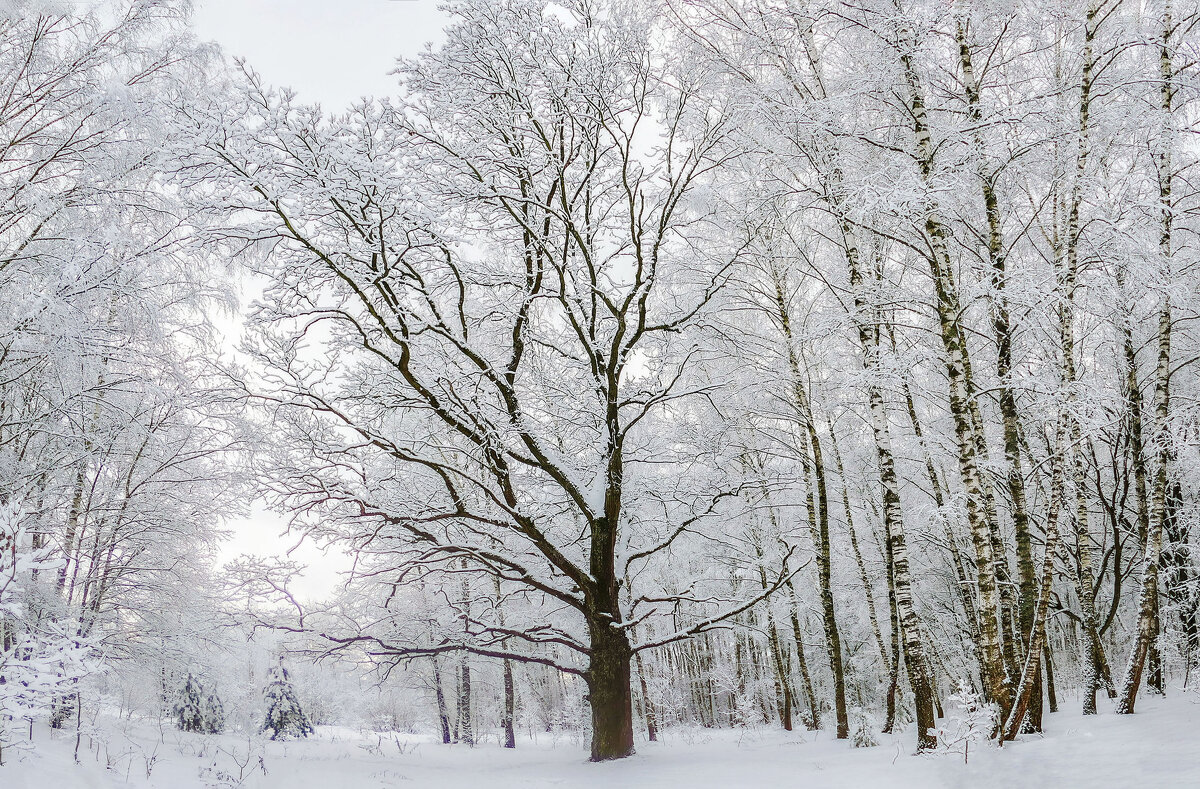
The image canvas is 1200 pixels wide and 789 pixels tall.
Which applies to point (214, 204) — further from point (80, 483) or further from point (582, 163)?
point (80, 483)

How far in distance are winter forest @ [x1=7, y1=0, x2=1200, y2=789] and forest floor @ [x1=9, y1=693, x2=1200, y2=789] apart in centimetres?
7

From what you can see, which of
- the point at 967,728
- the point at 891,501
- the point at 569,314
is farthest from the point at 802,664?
the point at 569,314

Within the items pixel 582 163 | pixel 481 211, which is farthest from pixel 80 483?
pixel 582 163

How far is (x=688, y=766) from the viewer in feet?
22.5

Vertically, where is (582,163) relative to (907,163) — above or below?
above

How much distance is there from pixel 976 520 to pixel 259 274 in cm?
771

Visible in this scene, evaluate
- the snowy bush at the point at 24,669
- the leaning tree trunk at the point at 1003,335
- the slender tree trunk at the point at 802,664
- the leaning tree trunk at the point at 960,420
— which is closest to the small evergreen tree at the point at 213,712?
the slender tree trunk at the point at 802,664

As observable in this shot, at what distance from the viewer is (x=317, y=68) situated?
11.1 metres

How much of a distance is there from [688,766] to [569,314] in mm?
5507

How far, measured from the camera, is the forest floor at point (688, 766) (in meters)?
4.26

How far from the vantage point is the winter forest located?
5570 mm

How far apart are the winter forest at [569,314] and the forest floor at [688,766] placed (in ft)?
0.24

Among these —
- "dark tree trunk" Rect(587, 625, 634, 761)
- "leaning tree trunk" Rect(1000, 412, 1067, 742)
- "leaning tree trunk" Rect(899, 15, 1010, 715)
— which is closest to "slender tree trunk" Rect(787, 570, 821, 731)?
"dark tree trunk" Rect(587, 625, 634, 761)

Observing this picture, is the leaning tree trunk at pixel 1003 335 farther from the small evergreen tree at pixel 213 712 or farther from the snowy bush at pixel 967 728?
the small evergreen tree at pixel 213 712
